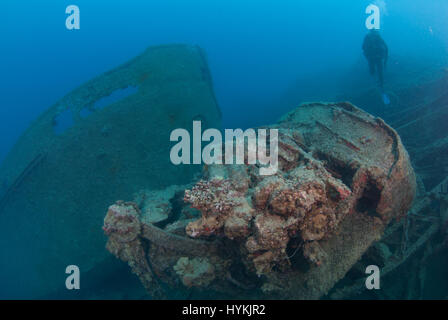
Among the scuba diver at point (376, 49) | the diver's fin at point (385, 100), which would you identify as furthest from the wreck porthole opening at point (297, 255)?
the scuba diver at point (376, 49)

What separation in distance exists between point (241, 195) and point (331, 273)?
149 cm

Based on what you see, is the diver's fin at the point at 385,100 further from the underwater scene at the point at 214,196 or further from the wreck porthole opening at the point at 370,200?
the wreck porthole opening at the point at 370,200

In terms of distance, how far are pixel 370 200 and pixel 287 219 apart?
5.32ft

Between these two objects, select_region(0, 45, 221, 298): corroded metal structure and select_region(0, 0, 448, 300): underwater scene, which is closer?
select_region(0, 0, 448, 300): underwater scene

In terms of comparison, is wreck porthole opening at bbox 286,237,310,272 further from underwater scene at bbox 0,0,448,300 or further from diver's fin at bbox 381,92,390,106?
diver's fin at bbox 381,92,390,106

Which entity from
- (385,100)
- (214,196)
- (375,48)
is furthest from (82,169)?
(375,48)

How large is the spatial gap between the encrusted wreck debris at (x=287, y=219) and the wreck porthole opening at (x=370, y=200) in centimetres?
1

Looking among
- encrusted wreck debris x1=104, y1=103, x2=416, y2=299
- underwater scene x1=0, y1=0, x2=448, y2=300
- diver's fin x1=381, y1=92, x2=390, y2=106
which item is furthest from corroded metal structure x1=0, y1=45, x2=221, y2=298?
diver's fin x1=381, y1=92, x2=390, y2=106

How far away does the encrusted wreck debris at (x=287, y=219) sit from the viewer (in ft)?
9.00

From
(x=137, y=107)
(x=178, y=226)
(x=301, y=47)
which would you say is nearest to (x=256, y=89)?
(x=301, y=47)

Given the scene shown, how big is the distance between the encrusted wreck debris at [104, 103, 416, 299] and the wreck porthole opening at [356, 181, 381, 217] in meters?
0.01

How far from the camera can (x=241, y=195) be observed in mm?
3025

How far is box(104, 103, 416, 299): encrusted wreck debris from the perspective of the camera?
2.74 m

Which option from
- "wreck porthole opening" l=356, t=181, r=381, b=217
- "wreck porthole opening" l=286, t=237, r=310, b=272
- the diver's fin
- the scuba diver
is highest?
the scuba diver
